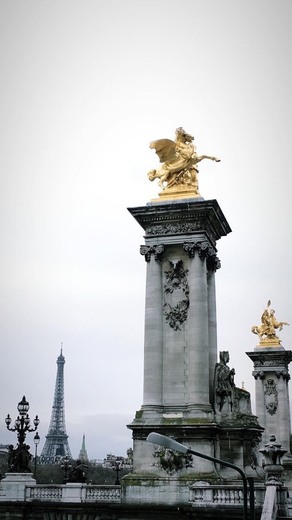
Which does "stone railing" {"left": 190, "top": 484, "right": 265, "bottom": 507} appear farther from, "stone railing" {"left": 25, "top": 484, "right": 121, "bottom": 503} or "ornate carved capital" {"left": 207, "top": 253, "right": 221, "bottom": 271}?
"ornate carved capital" {"left": 207, "top": 253, "right": 221, "bottom": 271}

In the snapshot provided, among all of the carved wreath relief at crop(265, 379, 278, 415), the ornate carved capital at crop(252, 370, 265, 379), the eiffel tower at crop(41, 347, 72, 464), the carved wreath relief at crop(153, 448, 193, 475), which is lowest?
the carved wreath relief at crop(153, 448, 193, 475)

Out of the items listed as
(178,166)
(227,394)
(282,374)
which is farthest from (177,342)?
(282,374)

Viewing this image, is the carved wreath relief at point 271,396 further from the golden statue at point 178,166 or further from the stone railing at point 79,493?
the stone railing at point 79,493

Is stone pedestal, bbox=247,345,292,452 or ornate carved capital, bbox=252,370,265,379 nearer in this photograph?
stone pedestal, bbox=247,345,292,452

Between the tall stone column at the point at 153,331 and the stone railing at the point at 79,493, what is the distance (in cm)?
379

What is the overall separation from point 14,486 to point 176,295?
10768 millimetres

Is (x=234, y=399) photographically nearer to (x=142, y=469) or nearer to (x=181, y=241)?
(x=142, y=469)

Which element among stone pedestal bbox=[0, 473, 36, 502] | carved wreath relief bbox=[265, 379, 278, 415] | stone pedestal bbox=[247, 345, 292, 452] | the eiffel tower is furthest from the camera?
the eiffel tower

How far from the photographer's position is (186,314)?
31.2 m

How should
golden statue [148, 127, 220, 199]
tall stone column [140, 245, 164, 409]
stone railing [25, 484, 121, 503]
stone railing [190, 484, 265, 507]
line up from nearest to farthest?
stone railing [190, 484, 265, 507] < stone railing [25, 484, 121, 503] < tall stone column [140, 245, 164, 409] < golden statue [148, 127, 220, 199]

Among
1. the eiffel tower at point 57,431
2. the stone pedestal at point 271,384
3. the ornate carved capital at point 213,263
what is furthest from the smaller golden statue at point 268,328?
the eiffel tower at point 57,431

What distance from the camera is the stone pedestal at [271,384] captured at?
55281mm

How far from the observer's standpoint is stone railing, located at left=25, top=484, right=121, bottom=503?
2868cm

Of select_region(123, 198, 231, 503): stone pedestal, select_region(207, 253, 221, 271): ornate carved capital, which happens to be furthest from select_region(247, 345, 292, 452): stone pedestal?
select_region(123, 198, 231, 503): stone pedestal
